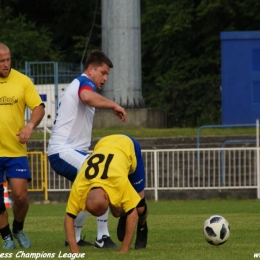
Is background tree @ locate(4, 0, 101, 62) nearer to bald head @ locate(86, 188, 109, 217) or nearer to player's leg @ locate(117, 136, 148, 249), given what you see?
player's leg @ locate(117, 136, 148, 249)

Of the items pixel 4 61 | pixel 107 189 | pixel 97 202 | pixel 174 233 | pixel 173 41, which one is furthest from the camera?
pixel 173 41

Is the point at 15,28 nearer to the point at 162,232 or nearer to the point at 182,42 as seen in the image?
the point at 182,42

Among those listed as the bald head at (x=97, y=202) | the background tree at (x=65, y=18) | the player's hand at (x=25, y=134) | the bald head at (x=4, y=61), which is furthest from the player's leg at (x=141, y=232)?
the background tree at (x=65, y=18)

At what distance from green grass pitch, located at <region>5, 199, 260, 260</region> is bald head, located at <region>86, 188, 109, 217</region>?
500 millimetres

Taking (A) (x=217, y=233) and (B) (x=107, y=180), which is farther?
(A) (x=217, y=233)

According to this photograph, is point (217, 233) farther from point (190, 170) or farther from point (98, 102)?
point (190, 170)

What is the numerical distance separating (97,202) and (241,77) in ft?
57.2

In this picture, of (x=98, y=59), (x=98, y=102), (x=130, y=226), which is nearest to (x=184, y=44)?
(x=98, y=59)

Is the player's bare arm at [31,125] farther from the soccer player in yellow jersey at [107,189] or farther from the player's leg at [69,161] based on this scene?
the soccer player in yellow jersey at [107,189]

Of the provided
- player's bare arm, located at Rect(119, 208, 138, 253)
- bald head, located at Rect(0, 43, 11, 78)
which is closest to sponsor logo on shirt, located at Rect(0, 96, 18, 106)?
bald head, located at Rect(0, 43, 11, 78)

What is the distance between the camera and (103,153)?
379 inches

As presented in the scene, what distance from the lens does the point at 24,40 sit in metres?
38.4

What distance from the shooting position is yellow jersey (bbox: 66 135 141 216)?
9.27m

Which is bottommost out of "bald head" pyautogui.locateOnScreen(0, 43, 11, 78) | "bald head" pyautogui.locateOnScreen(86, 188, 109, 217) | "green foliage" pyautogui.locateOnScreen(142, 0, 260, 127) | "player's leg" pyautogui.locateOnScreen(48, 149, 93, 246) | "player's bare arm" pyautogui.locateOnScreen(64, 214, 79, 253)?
"player's bare arm" pyautogui.locateOnScreen(64, 214, 79, 253)
